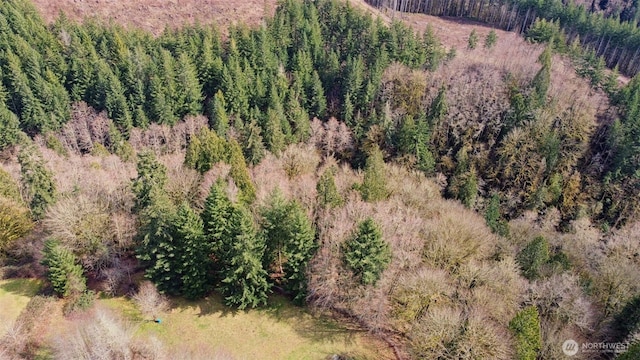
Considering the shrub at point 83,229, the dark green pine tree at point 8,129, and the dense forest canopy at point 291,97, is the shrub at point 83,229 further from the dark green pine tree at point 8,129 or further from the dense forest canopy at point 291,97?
the dark green pine tree at point 8,129

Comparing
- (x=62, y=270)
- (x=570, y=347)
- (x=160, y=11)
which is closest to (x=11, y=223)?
(x=62, y=270)

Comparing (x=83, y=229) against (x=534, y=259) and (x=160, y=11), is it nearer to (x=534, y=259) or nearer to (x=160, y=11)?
(x=534, y=259)

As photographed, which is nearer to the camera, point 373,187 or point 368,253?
point 368,253

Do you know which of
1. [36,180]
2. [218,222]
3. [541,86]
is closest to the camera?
[218,222]

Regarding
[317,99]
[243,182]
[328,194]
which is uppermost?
[328,194]

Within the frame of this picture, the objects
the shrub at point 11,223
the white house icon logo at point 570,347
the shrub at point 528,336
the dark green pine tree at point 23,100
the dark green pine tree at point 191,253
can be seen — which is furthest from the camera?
the dark green pine tree at point 23,100

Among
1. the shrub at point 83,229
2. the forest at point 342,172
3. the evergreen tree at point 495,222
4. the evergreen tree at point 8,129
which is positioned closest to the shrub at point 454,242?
the forest at point 342,172

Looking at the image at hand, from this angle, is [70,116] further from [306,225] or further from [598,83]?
[598,83]
